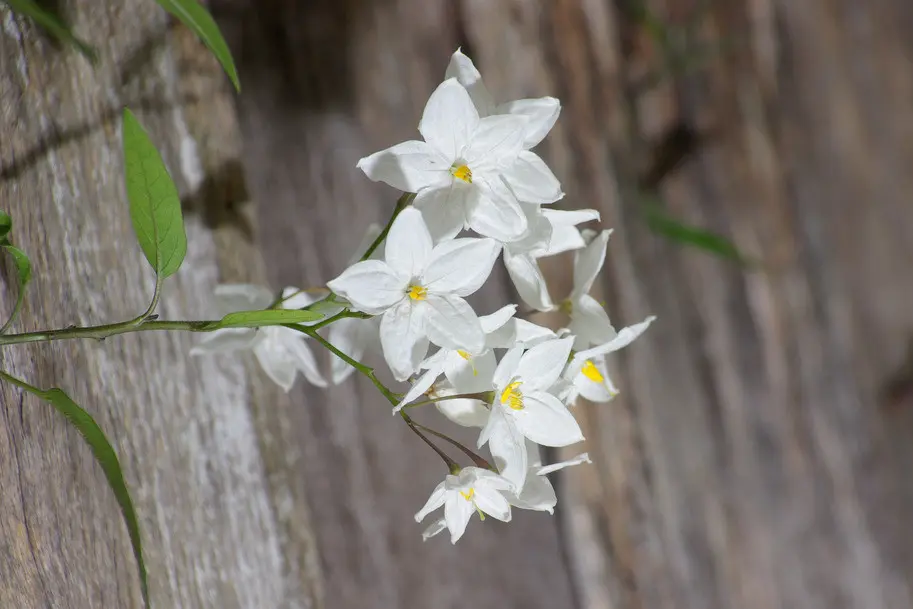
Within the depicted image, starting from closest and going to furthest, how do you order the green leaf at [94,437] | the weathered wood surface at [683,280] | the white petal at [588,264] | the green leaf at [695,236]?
1. the green leaf at [94,437]
2. the white petal at [588,264]
3. the weathered wood surface at [683,280]
4. the green leaf at [695,236]

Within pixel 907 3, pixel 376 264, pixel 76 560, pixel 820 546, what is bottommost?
pixel 820 546

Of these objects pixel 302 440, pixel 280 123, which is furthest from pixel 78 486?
pixel 280 123

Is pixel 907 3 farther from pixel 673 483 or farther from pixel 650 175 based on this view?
pixel 673 483

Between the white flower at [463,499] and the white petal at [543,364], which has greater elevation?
the white petal at [543,364]

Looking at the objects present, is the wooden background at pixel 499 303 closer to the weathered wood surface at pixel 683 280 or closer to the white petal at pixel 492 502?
the weathered wood surface at pixel 683 280

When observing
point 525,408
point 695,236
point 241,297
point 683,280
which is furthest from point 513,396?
point 683,280

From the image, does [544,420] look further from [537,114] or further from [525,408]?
[537,114]

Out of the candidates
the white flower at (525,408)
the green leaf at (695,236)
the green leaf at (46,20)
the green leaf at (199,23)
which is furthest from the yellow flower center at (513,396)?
the green leaf at (695,236)
